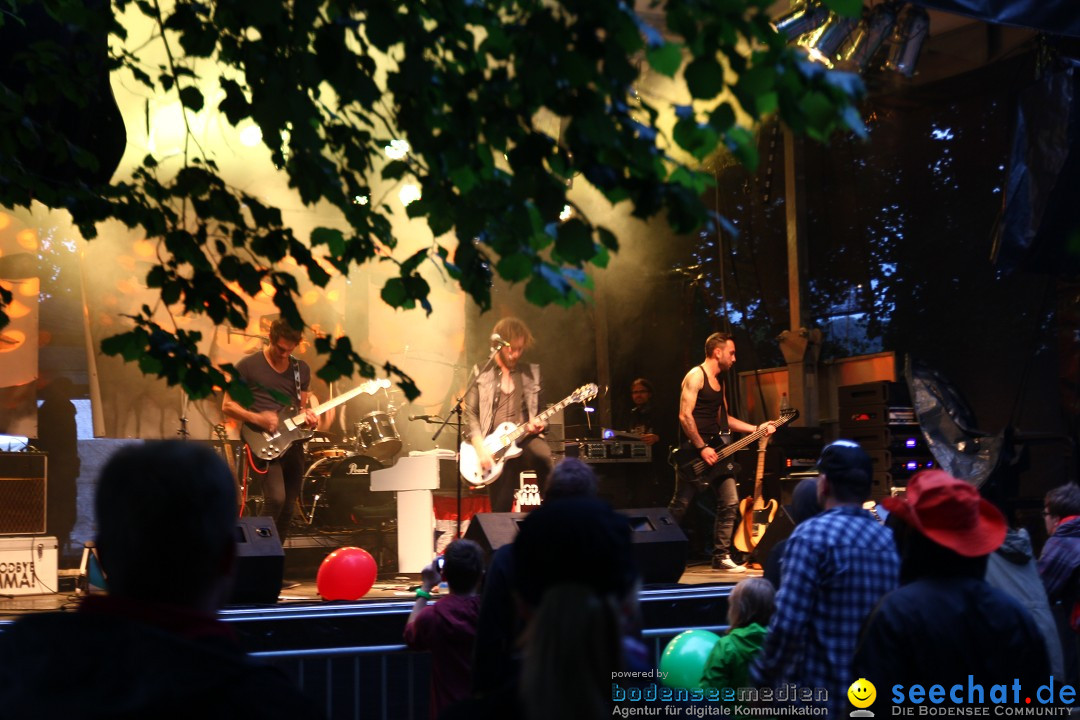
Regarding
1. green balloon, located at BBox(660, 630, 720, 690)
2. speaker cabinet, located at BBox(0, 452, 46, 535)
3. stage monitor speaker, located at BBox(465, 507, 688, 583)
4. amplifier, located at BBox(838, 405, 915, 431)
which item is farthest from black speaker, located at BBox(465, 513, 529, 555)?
amplifier, located at BBox(838, 405, 915, 431)

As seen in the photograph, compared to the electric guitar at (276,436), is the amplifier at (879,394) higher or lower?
higher

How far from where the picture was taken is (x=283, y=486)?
938cm

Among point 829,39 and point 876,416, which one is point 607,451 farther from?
point 829,39

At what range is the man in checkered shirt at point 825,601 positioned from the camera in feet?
11.0

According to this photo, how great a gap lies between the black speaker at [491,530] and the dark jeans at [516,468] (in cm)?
286

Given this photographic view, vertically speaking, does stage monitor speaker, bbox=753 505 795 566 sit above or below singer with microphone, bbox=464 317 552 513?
below

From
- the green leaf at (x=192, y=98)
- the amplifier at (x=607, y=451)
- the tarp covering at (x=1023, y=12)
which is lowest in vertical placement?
the amplifier at (x=607, y=451)

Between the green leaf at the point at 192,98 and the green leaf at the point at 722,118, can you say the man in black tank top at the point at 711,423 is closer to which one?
the green leaf at the point at 192,98

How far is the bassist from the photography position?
29.9 feet

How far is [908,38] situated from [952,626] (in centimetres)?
836

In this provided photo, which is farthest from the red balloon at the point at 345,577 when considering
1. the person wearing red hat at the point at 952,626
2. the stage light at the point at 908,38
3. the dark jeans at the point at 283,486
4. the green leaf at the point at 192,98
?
the stage light at the point at 908,38

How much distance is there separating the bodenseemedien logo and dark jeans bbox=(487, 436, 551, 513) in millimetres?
6708

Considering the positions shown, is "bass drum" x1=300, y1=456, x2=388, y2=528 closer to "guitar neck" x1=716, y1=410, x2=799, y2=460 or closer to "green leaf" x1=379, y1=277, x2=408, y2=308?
"guitar neck" x1=716, y1=410, x2=799, y2=460

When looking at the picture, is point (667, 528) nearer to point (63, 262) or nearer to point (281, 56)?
point (281, 56)
